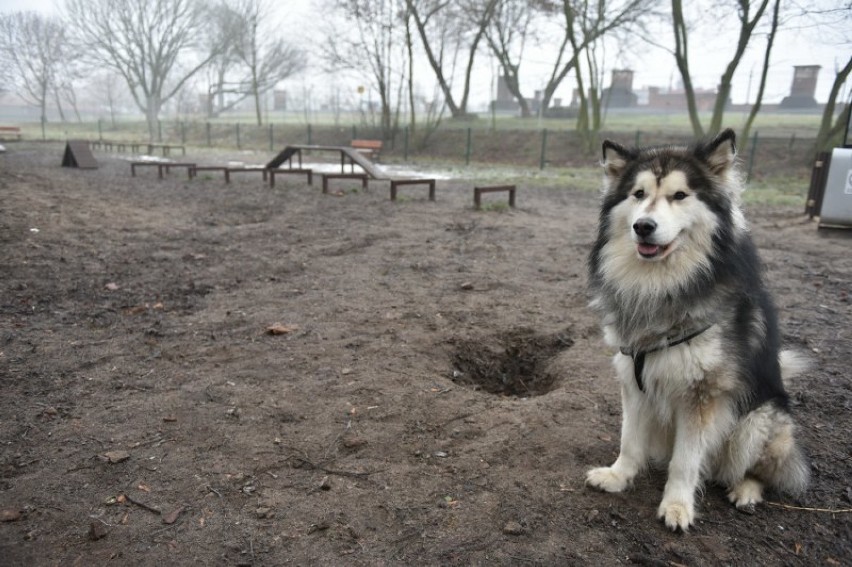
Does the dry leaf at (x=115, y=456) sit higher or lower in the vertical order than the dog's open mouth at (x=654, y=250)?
lower

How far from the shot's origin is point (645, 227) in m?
2.37

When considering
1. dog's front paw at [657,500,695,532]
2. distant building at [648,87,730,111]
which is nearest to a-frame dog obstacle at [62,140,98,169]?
dog's front paw at [657,500,695,532]

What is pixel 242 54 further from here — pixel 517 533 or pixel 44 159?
pixel 517 533

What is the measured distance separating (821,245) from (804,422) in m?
6.34

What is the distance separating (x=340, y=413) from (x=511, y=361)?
1.69 metres

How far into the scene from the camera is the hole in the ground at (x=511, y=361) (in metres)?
4.27

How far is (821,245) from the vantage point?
8414 millimetres

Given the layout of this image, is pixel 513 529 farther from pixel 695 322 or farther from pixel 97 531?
pixel 97 531

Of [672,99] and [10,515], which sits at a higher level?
[672,99]

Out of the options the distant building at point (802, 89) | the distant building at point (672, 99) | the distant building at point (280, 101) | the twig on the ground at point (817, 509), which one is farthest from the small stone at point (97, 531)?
the distant building at point (280, 101)

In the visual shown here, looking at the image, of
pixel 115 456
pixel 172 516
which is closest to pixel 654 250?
pixel 172 516

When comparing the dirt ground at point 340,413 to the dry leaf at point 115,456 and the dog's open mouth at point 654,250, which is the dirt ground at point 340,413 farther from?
the dog's open mouth at point 654,250

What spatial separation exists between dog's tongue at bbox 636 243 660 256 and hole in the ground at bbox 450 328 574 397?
74.9 inches

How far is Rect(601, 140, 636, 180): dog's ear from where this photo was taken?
2.67 meters
